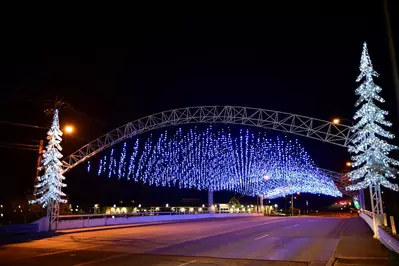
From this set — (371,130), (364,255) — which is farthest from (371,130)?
(364,255)

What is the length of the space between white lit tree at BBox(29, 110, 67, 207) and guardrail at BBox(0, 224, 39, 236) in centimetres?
231

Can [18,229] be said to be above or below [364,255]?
above

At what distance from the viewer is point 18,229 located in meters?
22.1

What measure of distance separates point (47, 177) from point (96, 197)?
46383mm

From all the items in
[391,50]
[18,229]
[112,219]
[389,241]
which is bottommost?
[389,241]

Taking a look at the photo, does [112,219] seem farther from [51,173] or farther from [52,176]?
[51,173]

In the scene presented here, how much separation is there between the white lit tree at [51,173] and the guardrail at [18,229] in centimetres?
231

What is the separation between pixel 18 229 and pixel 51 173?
16.5ft

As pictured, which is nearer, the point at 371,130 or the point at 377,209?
the point at 371,130

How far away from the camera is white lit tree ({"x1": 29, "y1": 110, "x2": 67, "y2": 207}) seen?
2608cm

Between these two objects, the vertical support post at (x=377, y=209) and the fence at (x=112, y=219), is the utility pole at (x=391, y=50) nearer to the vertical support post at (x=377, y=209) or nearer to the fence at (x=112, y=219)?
the vertical support post at (x=377, y=209)

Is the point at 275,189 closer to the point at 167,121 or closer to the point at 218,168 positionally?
the point at 218,168

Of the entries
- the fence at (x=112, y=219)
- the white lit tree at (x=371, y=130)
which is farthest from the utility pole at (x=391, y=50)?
the fence at (x=112, y=219)

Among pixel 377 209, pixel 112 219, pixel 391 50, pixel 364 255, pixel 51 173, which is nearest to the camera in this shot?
pixel 391 50
